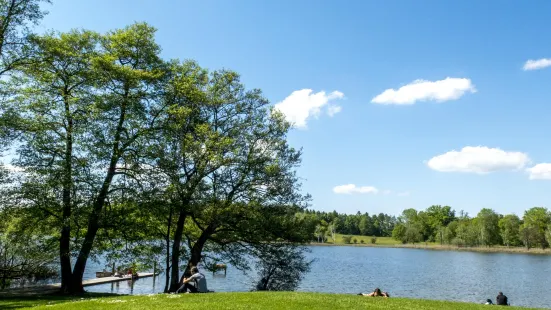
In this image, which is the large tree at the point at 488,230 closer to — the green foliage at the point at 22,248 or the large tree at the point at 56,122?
the green foliage at the point at 22,248

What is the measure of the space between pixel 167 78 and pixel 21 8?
10.1 meters

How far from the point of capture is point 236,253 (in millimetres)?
31922

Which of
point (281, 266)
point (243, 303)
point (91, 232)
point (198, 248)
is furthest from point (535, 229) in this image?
point (243, 303)

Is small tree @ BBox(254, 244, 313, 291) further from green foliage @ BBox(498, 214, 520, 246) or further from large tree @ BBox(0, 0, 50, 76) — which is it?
green foliage @ BBox(498, 214, 520, 246)

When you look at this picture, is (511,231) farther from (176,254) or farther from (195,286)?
(195,286)

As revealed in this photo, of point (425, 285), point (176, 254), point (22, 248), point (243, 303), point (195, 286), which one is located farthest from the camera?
point (425, 285)

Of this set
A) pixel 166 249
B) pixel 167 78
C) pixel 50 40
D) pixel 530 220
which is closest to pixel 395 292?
pixel 166 249

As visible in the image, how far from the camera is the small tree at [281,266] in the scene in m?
31.8

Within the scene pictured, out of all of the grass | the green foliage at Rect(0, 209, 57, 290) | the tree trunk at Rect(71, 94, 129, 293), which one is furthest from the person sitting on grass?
the green foliage at Rect(0, 209, 57, 290)

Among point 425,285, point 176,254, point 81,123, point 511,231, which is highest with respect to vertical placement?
point 81,123

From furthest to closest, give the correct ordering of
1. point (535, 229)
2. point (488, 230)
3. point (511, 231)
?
point (488, 230)
point (511, 231)
point (535, 229)

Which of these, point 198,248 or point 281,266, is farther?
Answer: point 281,266

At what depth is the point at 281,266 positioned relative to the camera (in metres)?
32.1

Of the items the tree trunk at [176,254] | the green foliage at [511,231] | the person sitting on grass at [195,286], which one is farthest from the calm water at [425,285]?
the green foliage at [511,231]
